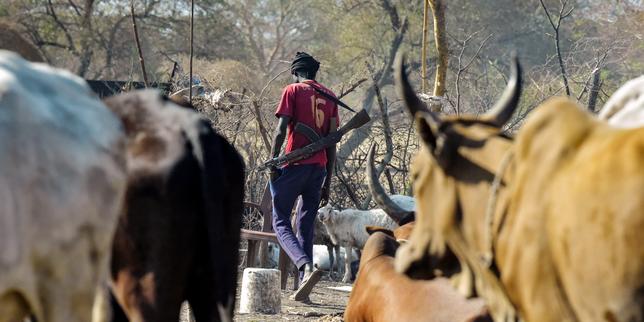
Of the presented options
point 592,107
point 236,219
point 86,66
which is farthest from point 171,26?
point 236,219

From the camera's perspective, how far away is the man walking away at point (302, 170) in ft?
33.6

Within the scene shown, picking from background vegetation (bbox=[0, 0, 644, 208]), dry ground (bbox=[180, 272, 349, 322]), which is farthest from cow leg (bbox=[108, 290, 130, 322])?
background vegetation (bbox=[0, 0, 644, 208])

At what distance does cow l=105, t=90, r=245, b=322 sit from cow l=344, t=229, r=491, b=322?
1.22m

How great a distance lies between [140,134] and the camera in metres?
4.91

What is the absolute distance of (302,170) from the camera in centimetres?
1032

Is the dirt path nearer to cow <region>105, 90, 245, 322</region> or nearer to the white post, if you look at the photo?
the white post

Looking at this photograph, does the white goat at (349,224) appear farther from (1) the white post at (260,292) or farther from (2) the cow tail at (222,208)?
(2) the cow tail at (222,208)

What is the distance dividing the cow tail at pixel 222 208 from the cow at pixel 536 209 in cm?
70

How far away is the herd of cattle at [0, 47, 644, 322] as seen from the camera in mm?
3859

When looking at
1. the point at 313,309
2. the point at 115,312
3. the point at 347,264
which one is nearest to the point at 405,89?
the point at 115,312

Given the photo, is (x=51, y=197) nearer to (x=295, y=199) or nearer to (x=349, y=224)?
(x=295, y=199)

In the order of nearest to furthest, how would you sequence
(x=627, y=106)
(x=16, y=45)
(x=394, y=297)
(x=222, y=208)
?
(x=222, y=208) → (x=627, y=106) → (x=394, y=297) → (x=16, y=45)

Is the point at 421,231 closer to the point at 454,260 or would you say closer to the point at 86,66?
the point at 454,260

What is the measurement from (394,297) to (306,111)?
A: 395 centimetres
